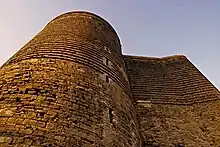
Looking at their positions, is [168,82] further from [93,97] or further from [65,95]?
[65,95]

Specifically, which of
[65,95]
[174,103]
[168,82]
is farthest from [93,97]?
[168,82]

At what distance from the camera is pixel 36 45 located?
7047mm

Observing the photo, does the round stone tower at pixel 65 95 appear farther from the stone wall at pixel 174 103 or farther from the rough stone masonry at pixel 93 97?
the stone wall at pixel 174 103

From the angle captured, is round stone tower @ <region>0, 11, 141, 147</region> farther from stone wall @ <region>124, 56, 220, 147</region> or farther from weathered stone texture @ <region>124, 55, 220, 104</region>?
weathered stone texture @ <region>124, 55, 220, 104</region>

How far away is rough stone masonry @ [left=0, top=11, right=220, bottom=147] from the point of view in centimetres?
489

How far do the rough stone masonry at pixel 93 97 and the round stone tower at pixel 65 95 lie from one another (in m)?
0.01

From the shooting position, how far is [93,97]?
592 cm

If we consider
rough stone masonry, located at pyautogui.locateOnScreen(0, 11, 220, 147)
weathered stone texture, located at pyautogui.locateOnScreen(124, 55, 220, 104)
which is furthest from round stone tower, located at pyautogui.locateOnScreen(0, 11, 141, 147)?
weathered stone texture, located at pyautogui.locateOnScreen(124, 55, 220, 104)

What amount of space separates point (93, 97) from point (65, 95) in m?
0.66

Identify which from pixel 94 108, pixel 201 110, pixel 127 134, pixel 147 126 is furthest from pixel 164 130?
pixel 94 108

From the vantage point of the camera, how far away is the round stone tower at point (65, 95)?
4.73m

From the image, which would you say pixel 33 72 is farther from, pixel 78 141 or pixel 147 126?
pixel 147 126

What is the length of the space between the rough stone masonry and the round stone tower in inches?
0.6

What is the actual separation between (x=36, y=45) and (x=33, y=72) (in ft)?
4.37
